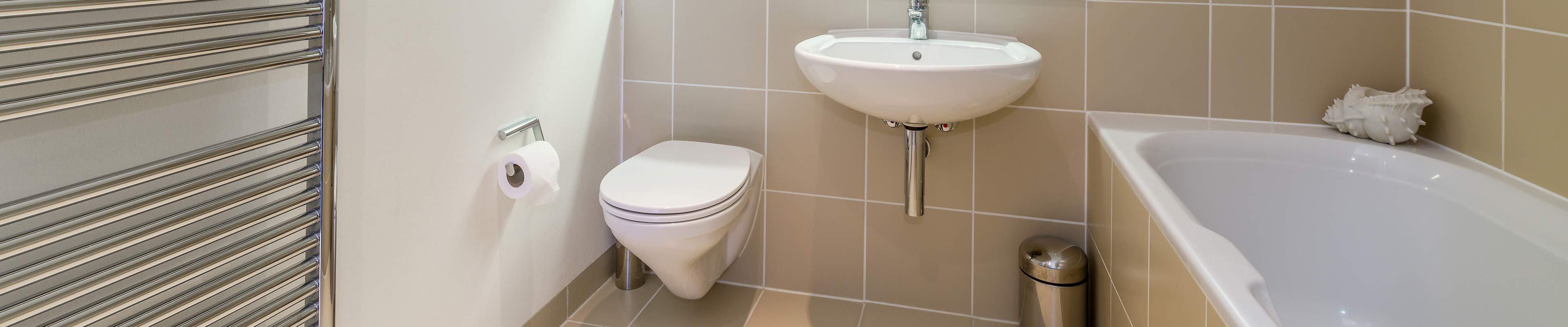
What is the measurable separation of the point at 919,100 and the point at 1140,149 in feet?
1.39

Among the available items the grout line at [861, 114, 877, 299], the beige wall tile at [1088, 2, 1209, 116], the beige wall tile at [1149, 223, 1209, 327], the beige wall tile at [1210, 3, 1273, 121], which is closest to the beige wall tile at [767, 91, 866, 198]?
the grout line at [861, 114, 877, 299]

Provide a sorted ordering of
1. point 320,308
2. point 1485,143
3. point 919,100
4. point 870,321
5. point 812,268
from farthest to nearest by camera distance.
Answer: point 812,268 → point 870,321 → point 919,100 → point 1485,143 → point 320,308

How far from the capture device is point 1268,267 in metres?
1.57

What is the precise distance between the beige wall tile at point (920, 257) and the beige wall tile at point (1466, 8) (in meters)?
0.98

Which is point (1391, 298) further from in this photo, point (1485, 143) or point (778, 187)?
point (778, 187)

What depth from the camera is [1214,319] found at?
91 cm

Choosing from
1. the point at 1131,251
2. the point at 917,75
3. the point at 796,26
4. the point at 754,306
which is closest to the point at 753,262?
the point at 754,306

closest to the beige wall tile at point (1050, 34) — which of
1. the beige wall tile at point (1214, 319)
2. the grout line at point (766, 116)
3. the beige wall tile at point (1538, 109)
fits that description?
the grout line at point (766, 116)

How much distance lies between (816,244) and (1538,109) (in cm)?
139

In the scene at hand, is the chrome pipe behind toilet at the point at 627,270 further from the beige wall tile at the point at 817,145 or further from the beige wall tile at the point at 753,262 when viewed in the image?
the beige wall tile at the point at 817,145

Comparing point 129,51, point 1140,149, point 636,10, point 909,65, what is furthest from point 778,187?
point 129,51

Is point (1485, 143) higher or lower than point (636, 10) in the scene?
lower

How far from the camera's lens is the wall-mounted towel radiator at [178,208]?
2.62 feet

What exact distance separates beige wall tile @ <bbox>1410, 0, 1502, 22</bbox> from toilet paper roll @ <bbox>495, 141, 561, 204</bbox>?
5.44 ft
